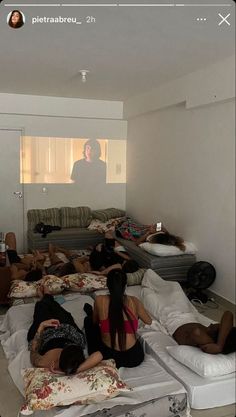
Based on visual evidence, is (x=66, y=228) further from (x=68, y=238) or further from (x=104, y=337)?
(x=104, y=337)

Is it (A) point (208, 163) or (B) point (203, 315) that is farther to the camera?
(B) point (203, 315)

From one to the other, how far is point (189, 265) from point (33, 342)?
97 cm

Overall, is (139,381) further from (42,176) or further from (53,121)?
(53,121)

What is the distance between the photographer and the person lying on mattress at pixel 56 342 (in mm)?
1496

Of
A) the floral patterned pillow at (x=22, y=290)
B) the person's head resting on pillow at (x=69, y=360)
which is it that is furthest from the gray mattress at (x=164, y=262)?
the floral patterned pillow at (x=22, y=290)

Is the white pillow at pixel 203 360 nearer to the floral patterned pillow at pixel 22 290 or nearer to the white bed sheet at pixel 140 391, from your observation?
the white bed sheet at pixel 140 391

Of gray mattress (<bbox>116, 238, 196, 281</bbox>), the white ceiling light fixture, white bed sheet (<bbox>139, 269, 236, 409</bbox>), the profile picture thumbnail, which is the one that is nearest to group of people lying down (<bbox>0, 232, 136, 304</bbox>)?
gray mattress (<bbox>116, 238, 196, 281</bbox>)

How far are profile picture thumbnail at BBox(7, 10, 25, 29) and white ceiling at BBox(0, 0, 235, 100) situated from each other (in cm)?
2

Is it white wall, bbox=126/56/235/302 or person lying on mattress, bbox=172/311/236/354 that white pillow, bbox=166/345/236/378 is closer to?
person lying on mattress, bbox=172/311/236/354

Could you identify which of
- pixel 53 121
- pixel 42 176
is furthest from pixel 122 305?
pixel 53 121

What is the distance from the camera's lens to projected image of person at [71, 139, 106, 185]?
186cm

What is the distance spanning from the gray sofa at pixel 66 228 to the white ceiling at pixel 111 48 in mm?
690

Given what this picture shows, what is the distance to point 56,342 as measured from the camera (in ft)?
5.53

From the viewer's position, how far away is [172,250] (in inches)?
61.4
